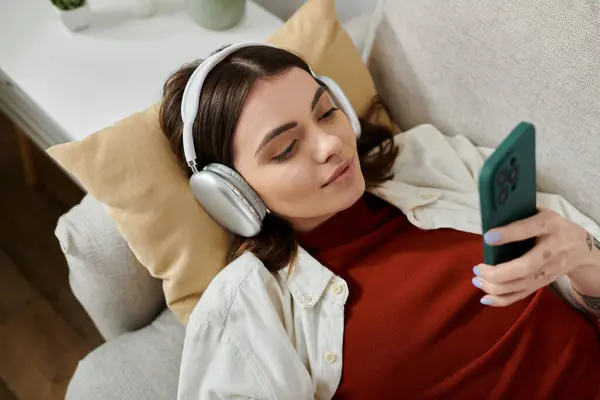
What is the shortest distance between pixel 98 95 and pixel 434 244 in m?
0.80

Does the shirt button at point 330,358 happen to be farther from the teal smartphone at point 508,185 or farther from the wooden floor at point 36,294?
the wooden floor at point 36,294

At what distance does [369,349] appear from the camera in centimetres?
95

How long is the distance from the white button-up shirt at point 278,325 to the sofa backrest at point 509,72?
101 mm

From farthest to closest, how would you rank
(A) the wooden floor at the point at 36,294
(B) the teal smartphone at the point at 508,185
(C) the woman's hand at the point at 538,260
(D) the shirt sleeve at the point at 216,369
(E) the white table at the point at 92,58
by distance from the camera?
1. (A) the wooden floor at the point at 36,294
2. (E) the white table at the point at 92,58
3. (D) the shirt sleeve at the point at 216,369
4. (C) the woman's hand at the point at 538,260
5. (B) the teal smartphone at the point at 508,185

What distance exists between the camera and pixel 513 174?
696 mm

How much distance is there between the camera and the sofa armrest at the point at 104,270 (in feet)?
3.50

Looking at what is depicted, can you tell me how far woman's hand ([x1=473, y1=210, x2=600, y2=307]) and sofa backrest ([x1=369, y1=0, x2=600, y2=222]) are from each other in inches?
8.9

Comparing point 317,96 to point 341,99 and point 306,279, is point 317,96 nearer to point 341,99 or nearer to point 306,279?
point 341,99

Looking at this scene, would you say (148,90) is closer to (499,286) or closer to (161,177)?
(161,177)

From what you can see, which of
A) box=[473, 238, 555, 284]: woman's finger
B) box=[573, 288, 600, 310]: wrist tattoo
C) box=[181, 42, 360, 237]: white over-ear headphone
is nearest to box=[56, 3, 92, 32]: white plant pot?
box=[181, 42, 360, 237]: white over-ear headphone

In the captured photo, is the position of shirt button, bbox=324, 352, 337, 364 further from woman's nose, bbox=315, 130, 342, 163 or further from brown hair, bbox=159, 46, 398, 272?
woman's nose, bbox=315, 130, 342, 163

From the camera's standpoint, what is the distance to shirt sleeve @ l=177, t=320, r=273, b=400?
0.91 m

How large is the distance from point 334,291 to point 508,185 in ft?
1.26

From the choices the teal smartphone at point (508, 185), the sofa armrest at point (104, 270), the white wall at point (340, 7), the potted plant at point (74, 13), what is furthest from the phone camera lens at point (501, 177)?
the potted plant at point (74, 13)
